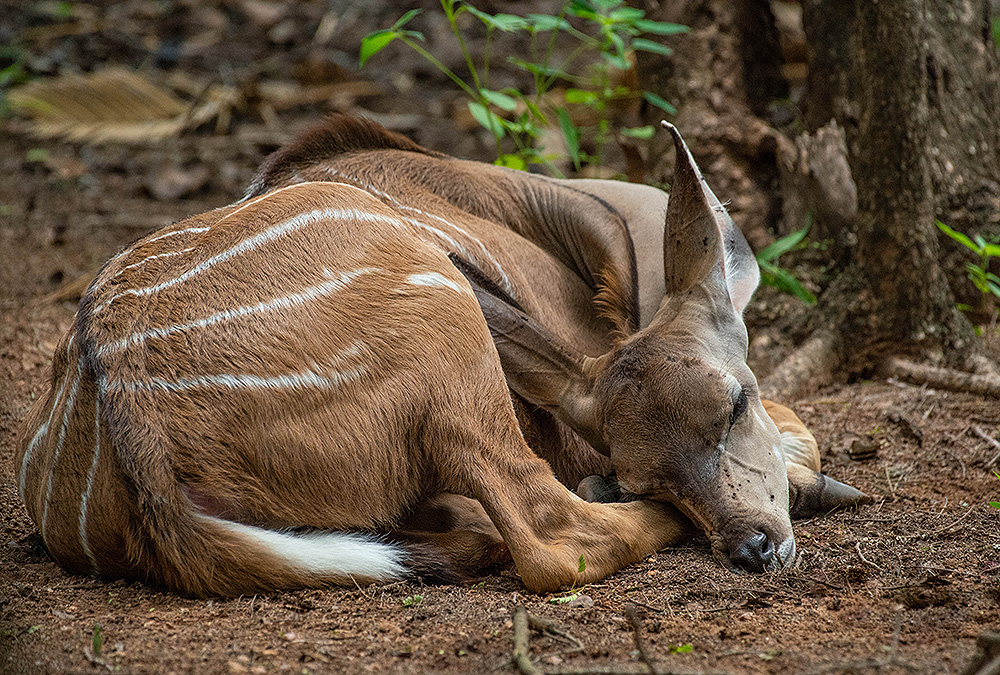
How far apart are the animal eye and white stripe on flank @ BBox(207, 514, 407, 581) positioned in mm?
1118

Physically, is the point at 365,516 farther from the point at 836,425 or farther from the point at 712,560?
the point at 836,425

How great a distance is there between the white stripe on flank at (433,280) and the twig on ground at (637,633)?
1105 mm

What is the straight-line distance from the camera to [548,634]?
95.3 inches

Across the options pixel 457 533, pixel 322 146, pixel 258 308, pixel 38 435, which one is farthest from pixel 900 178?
pixel 38 435

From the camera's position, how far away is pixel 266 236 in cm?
307

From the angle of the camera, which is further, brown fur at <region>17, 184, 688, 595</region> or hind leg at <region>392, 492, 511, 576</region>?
hind leg at <region>392, 492, 511, 576</region>

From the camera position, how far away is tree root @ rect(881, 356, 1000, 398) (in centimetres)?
409

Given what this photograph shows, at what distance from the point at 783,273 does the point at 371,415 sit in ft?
8.29

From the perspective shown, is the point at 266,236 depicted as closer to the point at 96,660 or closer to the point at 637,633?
the point at 96,660

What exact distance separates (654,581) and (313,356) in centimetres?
116

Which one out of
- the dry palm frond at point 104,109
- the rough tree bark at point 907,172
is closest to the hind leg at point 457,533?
the rough tree bark at point 907,172

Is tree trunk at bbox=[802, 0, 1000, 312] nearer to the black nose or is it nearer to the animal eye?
the animal eye

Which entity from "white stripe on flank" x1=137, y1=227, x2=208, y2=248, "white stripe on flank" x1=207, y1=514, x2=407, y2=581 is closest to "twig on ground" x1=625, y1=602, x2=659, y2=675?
"white stripe on flank" x1=207, y1=514, x2=407, y2=581

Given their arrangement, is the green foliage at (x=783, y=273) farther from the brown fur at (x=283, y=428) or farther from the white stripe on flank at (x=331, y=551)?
the white stripe on flank at (x=331, y=551)
